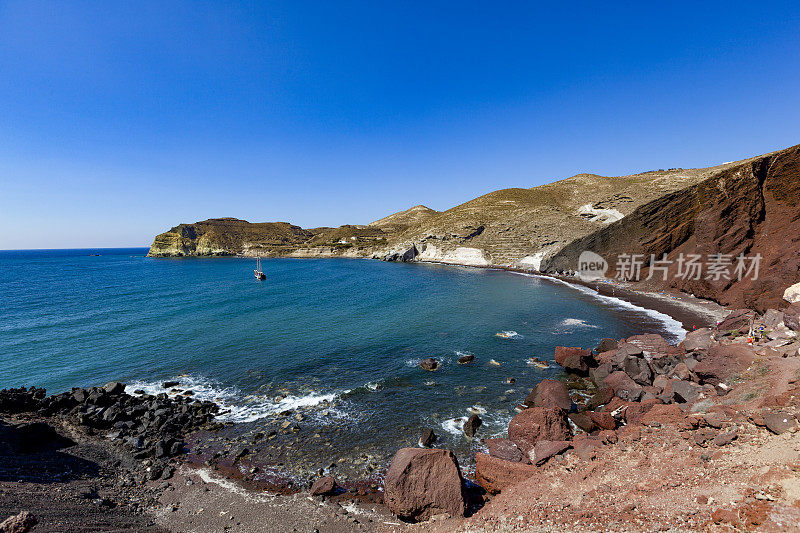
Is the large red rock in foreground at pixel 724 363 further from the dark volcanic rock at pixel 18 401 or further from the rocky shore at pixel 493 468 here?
the dark volcanic rock at pixel 18 401

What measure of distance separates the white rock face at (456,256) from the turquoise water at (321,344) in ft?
149

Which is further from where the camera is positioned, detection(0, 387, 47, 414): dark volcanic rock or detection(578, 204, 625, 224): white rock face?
detection(578, 204, 625, 224): white rock face

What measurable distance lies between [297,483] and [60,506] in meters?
7.42

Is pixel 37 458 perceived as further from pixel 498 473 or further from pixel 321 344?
pixel 498 473

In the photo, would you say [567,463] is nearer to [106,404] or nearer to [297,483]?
[297,483]

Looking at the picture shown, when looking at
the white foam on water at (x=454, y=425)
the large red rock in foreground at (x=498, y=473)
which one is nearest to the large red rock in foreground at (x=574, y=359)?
the white foam on water at (x=454, y=425)

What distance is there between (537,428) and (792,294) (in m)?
29.3

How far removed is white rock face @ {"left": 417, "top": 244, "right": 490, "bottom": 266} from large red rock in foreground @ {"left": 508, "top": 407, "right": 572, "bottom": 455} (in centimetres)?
8489

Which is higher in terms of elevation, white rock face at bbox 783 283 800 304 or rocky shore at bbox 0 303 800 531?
white rock face at bbox 783 283 800 304

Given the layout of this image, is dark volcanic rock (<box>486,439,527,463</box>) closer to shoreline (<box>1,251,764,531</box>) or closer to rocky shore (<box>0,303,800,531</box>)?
rocky shore (<box>0,303,800,531</box>)

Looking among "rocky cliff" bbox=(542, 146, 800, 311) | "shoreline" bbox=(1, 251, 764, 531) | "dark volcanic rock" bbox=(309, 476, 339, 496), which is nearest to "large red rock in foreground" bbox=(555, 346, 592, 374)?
"shoreline" bbox=(1, 251, 764, 531)

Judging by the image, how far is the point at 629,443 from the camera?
1227 centimetres

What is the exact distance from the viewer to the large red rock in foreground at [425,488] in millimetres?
10562

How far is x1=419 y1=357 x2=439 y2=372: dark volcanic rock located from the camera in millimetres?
23197
